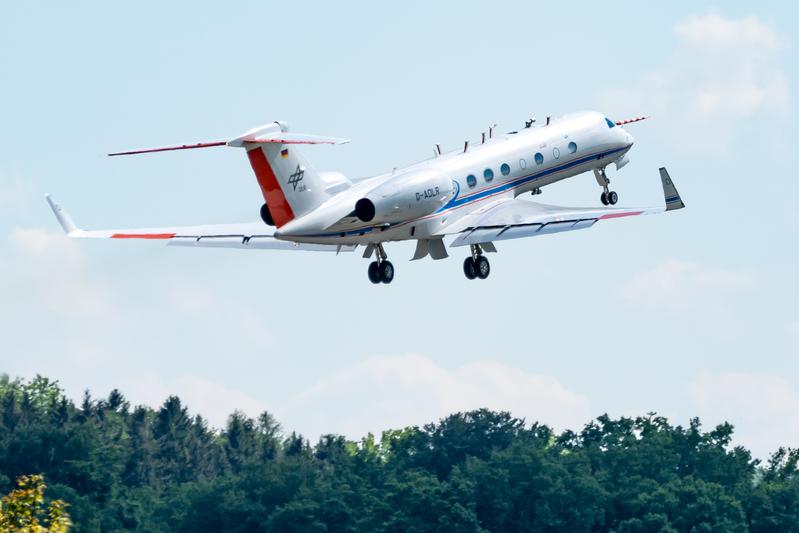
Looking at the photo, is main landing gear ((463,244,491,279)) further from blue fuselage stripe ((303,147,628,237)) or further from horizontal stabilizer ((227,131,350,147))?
horizontal stabilizer ((227,131,350,147))

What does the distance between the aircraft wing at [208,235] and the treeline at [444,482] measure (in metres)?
70.8

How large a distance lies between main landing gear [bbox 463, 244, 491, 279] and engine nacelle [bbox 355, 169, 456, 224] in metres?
2.97

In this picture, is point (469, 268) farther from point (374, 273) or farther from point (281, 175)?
point (281, 175)

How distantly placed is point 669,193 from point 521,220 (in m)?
5.75

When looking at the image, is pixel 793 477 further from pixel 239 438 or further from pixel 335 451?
pixel 239 438

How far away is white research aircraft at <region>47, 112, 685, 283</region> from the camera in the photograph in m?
63.3

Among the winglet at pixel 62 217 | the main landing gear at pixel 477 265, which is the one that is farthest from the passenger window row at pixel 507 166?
the winglet at pixel 62 217

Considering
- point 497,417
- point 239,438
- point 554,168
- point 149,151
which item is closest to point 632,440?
point 497,417

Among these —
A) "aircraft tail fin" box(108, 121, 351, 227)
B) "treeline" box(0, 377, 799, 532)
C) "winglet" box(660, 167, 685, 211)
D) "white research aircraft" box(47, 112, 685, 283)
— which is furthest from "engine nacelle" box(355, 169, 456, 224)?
"treeline" box(0, 377, 799, 532)

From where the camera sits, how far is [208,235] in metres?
68.3

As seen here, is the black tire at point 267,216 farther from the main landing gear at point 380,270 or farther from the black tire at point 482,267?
the black tire at point 482,267

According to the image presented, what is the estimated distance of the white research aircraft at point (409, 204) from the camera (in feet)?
208

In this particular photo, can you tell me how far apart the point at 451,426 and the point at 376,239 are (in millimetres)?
95404

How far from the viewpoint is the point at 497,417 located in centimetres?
16200
